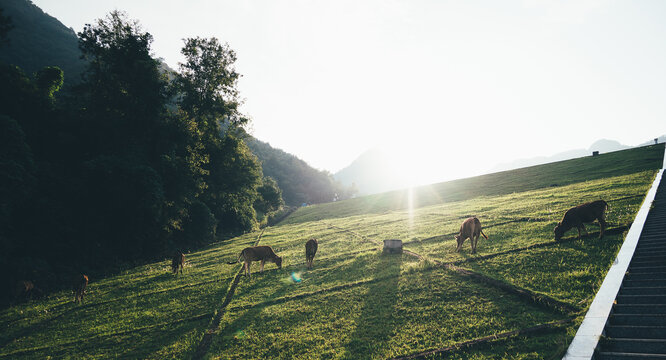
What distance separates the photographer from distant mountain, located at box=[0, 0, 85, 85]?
216 feet

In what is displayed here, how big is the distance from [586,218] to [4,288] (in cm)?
3369

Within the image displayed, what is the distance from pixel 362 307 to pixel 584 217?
38.8 feet

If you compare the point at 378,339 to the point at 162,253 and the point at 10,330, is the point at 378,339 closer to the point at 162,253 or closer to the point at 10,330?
the point at 10,330

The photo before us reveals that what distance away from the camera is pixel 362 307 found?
10.4 meters

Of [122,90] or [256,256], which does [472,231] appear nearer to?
[256,256]

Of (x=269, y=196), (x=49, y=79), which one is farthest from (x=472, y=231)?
(x=269, y=196)

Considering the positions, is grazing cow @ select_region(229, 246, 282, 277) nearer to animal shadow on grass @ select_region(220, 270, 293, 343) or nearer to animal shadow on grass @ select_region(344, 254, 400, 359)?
animal shadow on grass @ select_region(220, 270, 293, 343)

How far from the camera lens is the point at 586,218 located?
13.0 m

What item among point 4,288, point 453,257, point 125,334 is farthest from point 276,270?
point 4,288

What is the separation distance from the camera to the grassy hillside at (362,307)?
7.66 meters

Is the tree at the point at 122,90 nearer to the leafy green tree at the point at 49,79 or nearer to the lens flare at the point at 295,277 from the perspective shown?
the leafy green tree at the point at 49,79

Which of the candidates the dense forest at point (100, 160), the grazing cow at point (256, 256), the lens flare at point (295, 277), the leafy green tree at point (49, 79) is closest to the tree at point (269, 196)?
the dense forest at point (100, 160)

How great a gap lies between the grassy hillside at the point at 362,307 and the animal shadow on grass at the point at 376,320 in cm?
5

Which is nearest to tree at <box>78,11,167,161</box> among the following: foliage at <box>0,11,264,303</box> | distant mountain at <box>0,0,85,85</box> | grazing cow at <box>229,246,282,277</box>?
foliage at <box>0,11,264,303</box>
